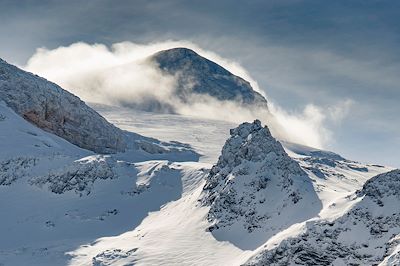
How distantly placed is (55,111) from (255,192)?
52134 millimetres

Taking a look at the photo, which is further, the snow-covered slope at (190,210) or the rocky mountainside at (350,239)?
the snow-covered slope at (190,210)

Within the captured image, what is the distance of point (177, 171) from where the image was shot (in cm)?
5691

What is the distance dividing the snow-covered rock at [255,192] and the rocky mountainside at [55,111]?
42.8m

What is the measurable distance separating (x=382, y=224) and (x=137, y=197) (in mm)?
26271

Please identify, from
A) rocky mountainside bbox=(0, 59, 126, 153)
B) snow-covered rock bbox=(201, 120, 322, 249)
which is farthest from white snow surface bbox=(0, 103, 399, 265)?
rocky mountainside bbox=(0, 59, 126, 153)

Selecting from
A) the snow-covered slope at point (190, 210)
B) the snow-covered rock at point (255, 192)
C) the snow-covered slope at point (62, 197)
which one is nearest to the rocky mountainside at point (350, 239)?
the snow-covered slope at point (190, 210)

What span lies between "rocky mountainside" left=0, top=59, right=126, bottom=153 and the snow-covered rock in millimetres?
42842

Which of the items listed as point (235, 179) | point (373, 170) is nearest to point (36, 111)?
point (235, 179)

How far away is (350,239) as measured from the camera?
30469 mm

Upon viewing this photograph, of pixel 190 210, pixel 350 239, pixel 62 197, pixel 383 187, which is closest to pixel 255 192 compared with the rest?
pixel 190 210

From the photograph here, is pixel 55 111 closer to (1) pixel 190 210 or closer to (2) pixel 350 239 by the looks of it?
(1) pixel 190 210

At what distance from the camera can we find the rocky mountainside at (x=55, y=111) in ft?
264

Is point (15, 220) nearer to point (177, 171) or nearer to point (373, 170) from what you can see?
point (177, 171)

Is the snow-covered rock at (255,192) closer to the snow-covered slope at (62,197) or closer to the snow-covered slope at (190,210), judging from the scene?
the snow-covered slope at (190,210)
